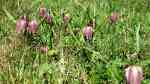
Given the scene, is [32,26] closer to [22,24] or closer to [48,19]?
[22,24]

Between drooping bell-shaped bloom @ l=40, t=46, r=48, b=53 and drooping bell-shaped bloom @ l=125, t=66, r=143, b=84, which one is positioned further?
drooping bell-shaped bloom @ l=40, t=46, r=48, b=53

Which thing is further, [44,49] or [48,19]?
[48,19]

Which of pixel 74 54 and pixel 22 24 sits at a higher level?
pixel 22 24

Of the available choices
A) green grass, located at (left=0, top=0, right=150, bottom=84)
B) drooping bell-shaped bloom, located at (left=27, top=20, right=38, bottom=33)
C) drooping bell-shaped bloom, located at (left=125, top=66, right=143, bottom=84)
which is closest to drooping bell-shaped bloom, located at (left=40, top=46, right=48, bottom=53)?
green grass, located at (left=0, top=0, right=150, bottom=84)

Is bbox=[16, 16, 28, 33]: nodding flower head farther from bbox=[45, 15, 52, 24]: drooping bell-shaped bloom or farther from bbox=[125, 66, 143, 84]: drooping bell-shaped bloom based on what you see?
bbox=[125, 66, 143, 84]: drooping bell-shaped bloom

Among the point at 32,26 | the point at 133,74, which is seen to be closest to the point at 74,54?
the point at 32,26

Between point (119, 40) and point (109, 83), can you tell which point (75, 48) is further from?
point (109, 83)

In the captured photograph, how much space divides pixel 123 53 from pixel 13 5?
1.40 metres

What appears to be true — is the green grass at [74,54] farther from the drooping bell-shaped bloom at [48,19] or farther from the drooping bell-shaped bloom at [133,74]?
the drooping bell-shaped bloom at [133,74]

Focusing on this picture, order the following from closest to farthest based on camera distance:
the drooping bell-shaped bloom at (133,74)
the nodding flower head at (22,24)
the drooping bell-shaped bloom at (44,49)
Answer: the drooping bell-shaped bloom at (133,74) → the nodding flower head at (22,24) → the drooping bell-shaped bloom at (44,49)

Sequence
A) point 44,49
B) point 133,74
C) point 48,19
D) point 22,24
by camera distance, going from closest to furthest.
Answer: point 133,74 → point 22,24 → point 44,49 → point 48,19

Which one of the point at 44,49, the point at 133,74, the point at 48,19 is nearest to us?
the point at 133,74

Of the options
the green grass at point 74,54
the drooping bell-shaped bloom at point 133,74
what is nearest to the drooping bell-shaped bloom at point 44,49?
the green grass at point 74,54

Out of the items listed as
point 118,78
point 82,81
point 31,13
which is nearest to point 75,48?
point 82,81
